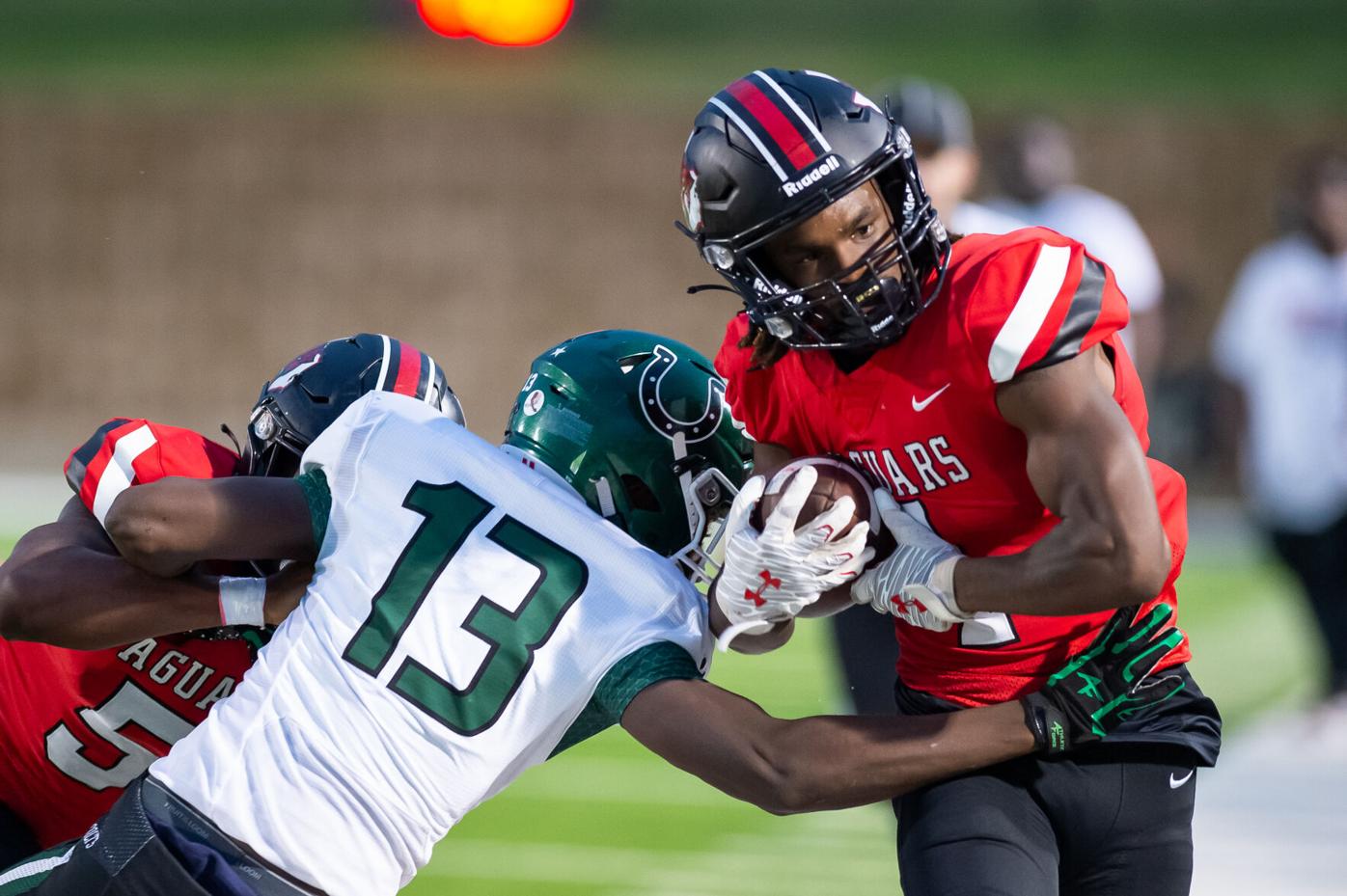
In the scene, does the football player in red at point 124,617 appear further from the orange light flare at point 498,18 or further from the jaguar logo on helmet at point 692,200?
the orange light flare at point 498,18

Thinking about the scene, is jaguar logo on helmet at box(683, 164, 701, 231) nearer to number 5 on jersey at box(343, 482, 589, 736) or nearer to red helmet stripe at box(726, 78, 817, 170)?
red helmet stripe at box(726, 78, 817, 170)

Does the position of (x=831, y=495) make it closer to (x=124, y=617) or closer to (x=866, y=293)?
(x=866, y=293)

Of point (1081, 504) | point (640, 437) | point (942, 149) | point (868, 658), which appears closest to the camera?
point (1081, 504)

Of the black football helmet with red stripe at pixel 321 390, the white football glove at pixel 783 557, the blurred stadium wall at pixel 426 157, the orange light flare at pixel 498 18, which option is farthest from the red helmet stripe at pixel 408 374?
the blurred stadium wall at pixel 426 157

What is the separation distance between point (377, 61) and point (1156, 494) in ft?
46.5

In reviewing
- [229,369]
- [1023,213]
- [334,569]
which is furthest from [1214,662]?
[229,369]

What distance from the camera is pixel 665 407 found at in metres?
2.66

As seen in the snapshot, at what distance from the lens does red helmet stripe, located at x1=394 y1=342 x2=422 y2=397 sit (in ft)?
9.37

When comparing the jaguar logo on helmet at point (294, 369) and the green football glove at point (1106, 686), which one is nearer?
the green football glove at point (1106, 686)

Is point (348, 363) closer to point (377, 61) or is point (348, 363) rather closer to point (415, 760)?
point (415, 760)

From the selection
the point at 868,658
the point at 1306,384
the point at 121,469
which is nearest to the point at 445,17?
the point at 1306,384

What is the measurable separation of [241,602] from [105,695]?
0.49m

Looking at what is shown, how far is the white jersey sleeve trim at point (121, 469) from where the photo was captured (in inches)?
107

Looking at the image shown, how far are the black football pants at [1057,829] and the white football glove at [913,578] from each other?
26cm
